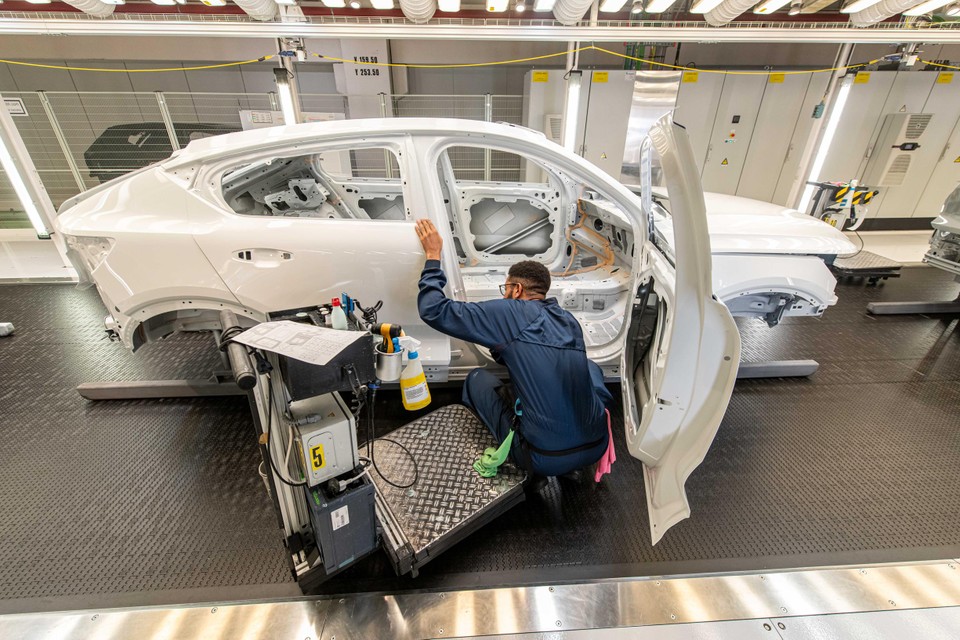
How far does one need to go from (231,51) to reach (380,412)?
249 inches

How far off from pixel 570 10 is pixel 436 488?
4.12m

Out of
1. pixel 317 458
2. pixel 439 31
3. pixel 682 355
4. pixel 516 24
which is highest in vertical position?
pixel 516 24

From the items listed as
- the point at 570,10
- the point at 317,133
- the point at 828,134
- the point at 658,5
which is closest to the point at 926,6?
the point at 828,134

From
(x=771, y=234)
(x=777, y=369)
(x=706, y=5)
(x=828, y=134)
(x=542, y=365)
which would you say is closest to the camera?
(x=542, y=365)

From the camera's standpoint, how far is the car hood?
2459mm

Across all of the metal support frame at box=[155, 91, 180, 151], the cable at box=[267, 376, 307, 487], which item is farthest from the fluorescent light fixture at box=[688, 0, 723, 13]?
the metal support frame at box=[155, 91, 180, 151]

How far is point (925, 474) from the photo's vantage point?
2.26 meters

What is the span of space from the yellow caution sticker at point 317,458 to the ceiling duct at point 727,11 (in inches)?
206

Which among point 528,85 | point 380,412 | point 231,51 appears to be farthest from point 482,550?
→ point 231,51

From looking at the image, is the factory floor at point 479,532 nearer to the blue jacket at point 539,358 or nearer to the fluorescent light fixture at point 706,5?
the blue jacket at point 539,358

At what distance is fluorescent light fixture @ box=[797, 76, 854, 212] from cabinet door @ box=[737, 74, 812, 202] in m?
0.72

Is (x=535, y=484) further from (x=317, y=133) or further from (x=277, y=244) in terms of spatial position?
(x=317, y=133)

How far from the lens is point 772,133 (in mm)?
6059

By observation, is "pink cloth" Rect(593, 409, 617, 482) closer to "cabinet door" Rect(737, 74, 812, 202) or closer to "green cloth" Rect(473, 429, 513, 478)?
"green cloth" Rect(473, 429, 513, 478)
